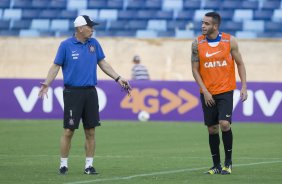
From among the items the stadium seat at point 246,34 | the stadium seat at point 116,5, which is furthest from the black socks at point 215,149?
the stadium seat at point 116,5

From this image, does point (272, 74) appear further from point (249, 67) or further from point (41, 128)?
point (41, 128)

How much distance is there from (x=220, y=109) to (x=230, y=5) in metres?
18.8

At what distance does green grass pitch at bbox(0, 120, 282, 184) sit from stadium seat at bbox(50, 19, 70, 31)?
7248mm

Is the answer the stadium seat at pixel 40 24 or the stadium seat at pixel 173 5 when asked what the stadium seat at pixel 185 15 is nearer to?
the stadium seat at pixel 173 5

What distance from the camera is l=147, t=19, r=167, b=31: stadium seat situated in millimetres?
30234

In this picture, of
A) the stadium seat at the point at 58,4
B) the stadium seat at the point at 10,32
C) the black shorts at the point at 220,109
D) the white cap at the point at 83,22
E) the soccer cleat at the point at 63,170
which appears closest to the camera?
the soccer cleat at the point at 63,170

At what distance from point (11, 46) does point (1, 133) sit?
8.17m

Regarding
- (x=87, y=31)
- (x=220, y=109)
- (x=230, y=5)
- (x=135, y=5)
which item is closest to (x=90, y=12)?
(x=135, y=5)

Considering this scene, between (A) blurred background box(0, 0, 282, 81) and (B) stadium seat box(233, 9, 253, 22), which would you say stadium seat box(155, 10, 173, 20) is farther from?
(B) stadium seat box(233, 9, 253, 22)

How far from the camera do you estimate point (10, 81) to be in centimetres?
2550

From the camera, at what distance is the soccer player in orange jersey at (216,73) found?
39.1 feet

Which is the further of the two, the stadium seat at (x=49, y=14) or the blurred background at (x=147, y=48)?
the stadium seat at (x=49, y=14)

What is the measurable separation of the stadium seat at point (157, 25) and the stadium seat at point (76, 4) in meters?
2.65

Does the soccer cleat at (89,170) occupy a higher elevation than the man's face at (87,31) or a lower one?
lower
